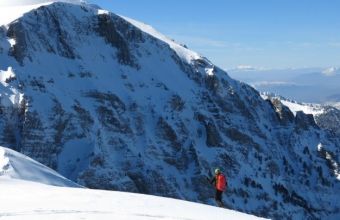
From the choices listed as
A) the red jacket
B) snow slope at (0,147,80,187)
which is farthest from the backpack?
snow slope at (0,147,80,187)

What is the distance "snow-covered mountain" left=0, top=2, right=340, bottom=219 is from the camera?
12556 cm

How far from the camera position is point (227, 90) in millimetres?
192500

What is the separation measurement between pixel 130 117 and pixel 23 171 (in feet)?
350

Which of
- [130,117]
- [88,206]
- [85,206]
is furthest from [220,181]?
[130,117]

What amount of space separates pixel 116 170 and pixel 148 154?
14.7 m

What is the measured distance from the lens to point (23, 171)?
43.7 meters

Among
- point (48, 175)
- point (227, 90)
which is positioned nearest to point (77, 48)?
point (227, 90)

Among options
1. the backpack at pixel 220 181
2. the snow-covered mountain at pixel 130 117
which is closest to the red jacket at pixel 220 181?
the backpack at pixel 220 181

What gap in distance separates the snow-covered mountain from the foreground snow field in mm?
86109

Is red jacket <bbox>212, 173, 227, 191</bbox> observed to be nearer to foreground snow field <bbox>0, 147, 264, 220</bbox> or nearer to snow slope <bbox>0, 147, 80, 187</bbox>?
foreground snow field <bbox>0, 147, 264, 220</bbox>

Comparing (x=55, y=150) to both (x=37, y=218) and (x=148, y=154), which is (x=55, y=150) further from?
(x=37, y=218)

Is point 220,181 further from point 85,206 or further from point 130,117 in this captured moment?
point 130,117

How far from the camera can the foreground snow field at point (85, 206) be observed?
28.6 metres

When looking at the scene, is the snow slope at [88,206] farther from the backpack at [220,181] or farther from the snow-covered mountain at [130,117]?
the snow-covered mountain at [130,117]
